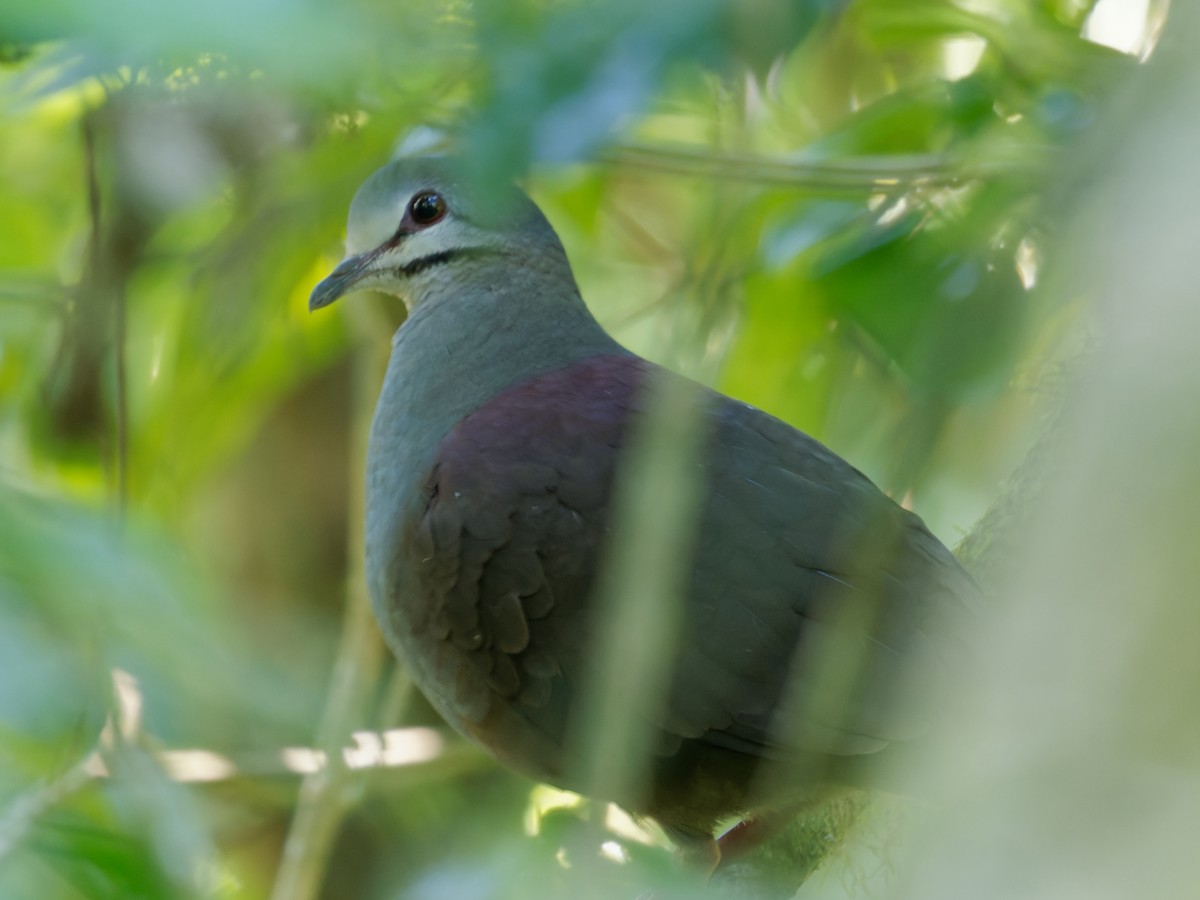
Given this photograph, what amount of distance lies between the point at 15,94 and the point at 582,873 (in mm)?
1296

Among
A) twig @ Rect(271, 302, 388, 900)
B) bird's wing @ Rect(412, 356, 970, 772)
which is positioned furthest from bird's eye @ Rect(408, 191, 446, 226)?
bird's wing @ Rect(412, 356, 970, 772)

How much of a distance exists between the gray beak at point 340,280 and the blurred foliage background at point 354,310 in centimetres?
8

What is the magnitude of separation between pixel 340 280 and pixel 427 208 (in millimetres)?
238

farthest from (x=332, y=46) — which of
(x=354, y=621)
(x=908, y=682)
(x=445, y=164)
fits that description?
(x=354, y=621)

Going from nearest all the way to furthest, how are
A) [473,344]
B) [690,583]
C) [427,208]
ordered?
[690,583] → [473,344] → [427,208]

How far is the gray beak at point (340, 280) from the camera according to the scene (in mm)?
2617

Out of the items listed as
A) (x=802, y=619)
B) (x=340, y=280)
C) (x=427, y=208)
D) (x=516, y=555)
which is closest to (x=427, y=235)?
(x=427, y=208)

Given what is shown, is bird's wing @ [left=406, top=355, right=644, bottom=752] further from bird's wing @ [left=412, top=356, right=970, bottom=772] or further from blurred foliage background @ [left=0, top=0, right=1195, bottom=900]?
blurred foliage background @ [left=0, top=0, right=1195, bottom=900]

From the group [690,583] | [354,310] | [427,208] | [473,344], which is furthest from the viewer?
[354,310]

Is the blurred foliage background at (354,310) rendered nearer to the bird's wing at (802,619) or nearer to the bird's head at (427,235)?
the bird's head at (427,235)

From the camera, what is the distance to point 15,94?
1.81 metres

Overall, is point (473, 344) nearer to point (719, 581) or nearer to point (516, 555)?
point (516, 555)

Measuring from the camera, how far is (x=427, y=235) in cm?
273

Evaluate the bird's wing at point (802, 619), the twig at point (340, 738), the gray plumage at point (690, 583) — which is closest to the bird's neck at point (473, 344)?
the gray plumage at point (690, 583)
